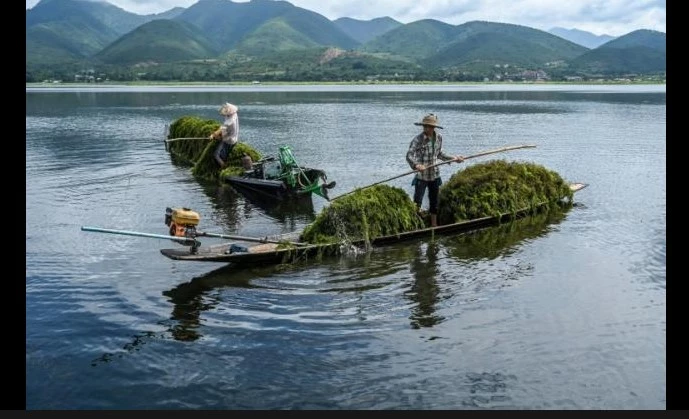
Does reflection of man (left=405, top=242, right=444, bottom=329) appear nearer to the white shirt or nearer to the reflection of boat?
the reflection of boat

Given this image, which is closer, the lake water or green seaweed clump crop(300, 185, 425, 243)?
the lake water

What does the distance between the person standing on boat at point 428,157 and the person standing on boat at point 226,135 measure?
11.2 m

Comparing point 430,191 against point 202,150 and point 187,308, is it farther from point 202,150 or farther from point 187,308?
point 202,150

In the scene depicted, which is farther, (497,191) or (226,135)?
(226,135)

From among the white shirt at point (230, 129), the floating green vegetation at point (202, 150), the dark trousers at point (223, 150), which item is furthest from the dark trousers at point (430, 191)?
the dark trousers at point (223, 150)

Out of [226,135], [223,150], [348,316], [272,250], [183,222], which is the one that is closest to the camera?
[348,316]

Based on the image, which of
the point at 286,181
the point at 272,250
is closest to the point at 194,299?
the point at 272,250

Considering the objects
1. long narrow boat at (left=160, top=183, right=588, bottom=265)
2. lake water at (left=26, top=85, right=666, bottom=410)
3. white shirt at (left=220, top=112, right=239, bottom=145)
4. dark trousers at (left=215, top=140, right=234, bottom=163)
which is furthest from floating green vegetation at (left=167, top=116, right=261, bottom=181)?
long narrow boat at (left=160, top=183, right=588, bottom=265)

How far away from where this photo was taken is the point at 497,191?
19781mm

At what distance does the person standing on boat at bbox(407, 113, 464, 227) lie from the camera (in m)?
16.9

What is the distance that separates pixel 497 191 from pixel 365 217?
5.24 m

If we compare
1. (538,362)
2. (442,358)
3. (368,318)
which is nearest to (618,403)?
(538,362)

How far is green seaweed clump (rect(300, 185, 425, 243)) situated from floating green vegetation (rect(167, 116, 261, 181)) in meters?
10.7

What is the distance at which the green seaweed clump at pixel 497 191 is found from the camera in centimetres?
1894
